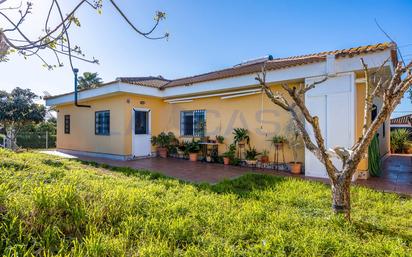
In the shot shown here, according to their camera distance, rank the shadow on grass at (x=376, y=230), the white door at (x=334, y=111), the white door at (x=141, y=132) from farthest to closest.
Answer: the white door at (x=141, y=132)
the white door at (x=334, y=111)
the shadow on grass at (x=376, y=230)

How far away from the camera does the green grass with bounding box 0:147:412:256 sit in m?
3.05

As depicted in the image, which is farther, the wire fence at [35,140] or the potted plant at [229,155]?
the wire fence at [35,140]

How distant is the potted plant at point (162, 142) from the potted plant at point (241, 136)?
418 cm

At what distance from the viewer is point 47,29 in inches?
146

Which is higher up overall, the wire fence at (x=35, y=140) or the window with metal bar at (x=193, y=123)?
the window with metal bar at (x=193, y=123)

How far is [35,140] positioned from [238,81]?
19887mm

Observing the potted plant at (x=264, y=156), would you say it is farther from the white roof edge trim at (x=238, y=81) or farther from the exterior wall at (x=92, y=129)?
the exterior wall at (x=92, y=129)

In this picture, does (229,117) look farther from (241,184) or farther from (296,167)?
(241,184)

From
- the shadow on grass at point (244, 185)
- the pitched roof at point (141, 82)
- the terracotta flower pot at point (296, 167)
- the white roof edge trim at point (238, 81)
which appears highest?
the pitched roof at point (141, 82)

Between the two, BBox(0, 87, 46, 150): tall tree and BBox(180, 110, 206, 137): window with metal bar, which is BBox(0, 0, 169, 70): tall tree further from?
BBox(0, 87, 46, 150): tall tree

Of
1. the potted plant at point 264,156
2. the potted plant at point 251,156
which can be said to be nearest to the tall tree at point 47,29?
the potted plant at point 251,156

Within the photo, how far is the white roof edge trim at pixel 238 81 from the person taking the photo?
7.11 meters

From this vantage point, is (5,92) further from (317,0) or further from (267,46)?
(317,0)

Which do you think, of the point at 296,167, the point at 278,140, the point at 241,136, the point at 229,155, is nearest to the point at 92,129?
the point at 229,155
